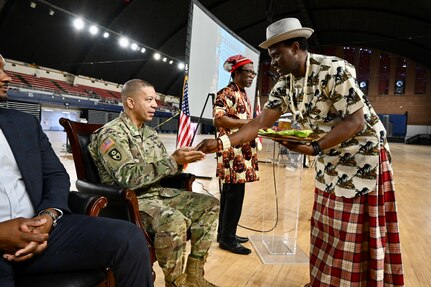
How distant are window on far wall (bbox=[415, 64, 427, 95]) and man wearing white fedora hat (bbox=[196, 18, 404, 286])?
24.8 metres

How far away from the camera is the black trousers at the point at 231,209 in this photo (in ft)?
7.95

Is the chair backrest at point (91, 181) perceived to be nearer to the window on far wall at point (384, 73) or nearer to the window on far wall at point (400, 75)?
the window on far wall at point (384, 73)

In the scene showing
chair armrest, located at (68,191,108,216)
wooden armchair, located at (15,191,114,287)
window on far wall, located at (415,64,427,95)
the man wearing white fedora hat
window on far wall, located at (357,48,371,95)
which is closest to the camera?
wooden armchair, located at (15,191,114,287)

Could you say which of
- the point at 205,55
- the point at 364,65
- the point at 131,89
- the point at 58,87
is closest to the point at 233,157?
the point at 131,89

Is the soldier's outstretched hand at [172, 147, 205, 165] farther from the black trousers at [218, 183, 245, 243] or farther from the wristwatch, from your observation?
the black trousers at [218, 183, 245, 243]

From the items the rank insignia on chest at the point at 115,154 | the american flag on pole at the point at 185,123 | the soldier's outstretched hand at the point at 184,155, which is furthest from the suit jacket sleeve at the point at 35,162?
the american flag on pole at the point at 185,123

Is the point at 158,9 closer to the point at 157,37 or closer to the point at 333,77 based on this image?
the point at 157,37

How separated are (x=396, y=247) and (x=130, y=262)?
1.20 metres

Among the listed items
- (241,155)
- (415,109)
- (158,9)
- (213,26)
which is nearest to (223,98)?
(241,155)

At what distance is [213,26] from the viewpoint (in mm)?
3371

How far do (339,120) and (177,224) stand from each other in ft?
2.92

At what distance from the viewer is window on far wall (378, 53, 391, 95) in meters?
22.6

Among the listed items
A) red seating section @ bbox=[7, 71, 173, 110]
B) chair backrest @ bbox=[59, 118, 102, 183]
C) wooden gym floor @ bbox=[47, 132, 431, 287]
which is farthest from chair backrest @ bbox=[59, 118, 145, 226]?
red seating section @ bbox=[7, 71, 173, 110]

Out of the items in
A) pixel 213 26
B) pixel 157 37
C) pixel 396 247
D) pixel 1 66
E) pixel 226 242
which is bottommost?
pixel 226 242
